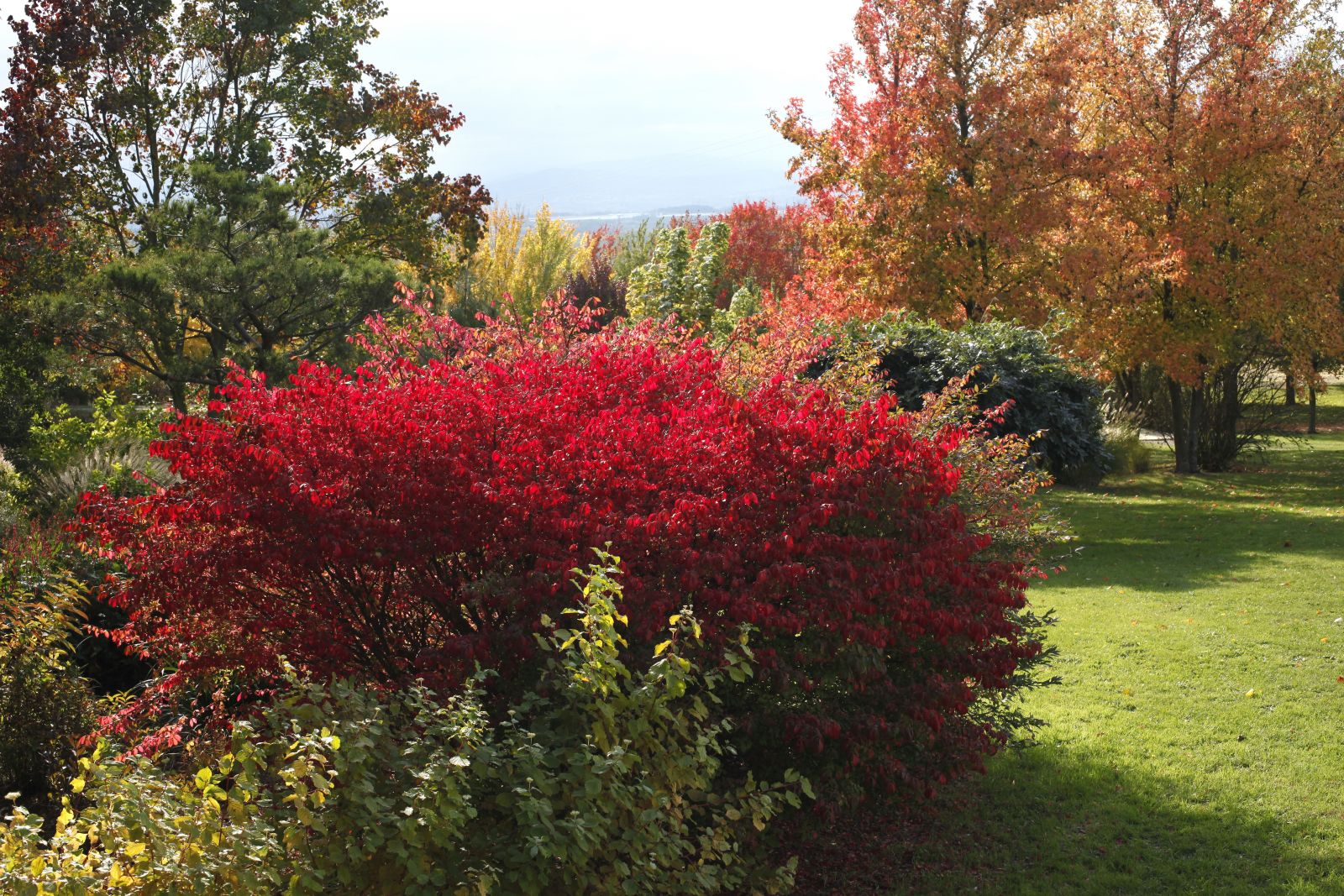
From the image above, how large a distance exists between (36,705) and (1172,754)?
6.31 meters

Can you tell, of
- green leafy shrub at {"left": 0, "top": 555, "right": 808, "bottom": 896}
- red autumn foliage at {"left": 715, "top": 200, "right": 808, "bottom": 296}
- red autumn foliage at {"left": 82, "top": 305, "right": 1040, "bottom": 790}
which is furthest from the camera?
red autumn foliage at {"left": 715, "top": 200, "right": 808, "bottom": 296}

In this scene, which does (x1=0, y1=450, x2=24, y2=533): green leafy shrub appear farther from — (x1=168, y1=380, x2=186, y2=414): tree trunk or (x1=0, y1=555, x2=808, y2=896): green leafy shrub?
(x1=0, y1=555, x2=808, y2=896): green leafy shrub

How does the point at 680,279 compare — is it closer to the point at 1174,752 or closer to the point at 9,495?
the point at 9,495

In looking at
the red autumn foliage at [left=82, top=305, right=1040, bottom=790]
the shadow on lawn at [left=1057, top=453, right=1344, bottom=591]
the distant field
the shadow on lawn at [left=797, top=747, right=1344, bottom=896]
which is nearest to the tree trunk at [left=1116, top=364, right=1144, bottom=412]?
the shadow on lawn at [left=1057, top=453, right=1344, bottom=591]

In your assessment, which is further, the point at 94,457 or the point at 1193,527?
the point at 1193,527

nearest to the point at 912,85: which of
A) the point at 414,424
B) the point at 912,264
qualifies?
the point at 912,264

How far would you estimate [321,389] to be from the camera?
5164 mm

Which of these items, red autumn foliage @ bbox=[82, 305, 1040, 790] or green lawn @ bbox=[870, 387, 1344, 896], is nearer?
red autumn foliage @ bbox=[82, 305, 1040, 790]

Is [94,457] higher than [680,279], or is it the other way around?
[680,279]

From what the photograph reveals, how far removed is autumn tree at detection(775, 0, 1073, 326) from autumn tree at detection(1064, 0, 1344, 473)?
1.10 m

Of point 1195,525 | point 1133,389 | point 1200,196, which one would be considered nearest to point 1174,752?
point 1195,525

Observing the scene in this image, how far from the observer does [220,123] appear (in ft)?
72.1

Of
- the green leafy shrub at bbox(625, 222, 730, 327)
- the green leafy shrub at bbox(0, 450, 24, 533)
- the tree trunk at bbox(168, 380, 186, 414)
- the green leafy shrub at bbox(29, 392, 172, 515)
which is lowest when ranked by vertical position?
the green leafy shrub at bbox(0, 450, 24, 533)

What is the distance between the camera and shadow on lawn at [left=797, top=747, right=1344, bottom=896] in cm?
505
